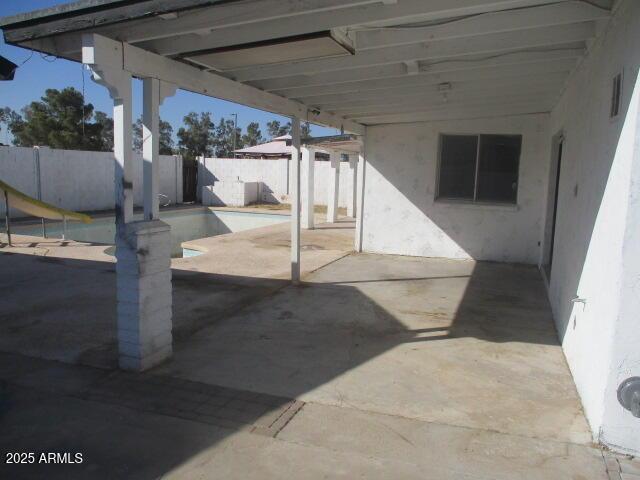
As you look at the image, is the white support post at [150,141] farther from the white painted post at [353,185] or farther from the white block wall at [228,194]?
the white block wall at [228,194]

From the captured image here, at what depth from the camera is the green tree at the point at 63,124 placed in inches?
1134

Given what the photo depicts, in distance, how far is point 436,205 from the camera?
1000 centimetres

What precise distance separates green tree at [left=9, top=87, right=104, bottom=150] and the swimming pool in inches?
508

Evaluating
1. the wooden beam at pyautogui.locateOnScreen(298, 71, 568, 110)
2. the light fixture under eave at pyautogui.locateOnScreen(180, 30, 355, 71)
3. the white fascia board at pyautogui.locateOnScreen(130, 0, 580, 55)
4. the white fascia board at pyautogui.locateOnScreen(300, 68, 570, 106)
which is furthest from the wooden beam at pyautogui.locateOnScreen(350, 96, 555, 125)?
the white fascia board at pyautogui.locateOnScreen(130, 0, 580, 55)

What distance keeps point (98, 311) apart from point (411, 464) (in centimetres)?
457

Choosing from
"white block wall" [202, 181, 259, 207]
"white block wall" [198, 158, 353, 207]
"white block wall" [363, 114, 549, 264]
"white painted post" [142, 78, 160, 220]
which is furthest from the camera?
"white block wall" [198, 158, 353, 207]

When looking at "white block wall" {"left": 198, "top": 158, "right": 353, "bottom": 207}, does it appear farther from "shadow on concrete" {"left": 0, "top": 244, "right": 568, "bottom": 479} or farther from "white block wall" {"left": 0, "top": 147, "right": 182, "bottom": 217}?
"shadow on concrete" {"left": 0, "top": 244, "right": 568, "bottom": 479}

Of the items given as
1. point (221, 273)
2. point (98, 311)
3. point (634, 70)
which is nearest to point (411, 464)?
Answer: point (634, 70)

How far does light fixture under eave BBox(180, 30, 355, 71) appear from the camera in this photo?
12.9ft

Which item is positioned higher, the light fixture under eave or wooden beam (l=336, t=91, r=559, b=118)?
wooden beam (l=336, t=91, r=559, b=118)

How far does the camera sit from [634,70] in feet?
9.71

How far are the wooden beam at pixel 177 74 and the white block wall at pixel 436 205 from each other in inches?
142

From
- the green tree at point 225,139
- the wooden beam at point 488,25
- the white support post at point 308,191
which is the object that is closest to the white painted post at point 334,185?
the white support post at point 308,191

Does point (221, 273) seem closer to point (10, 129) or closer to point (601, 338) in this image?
point (601, 338)
